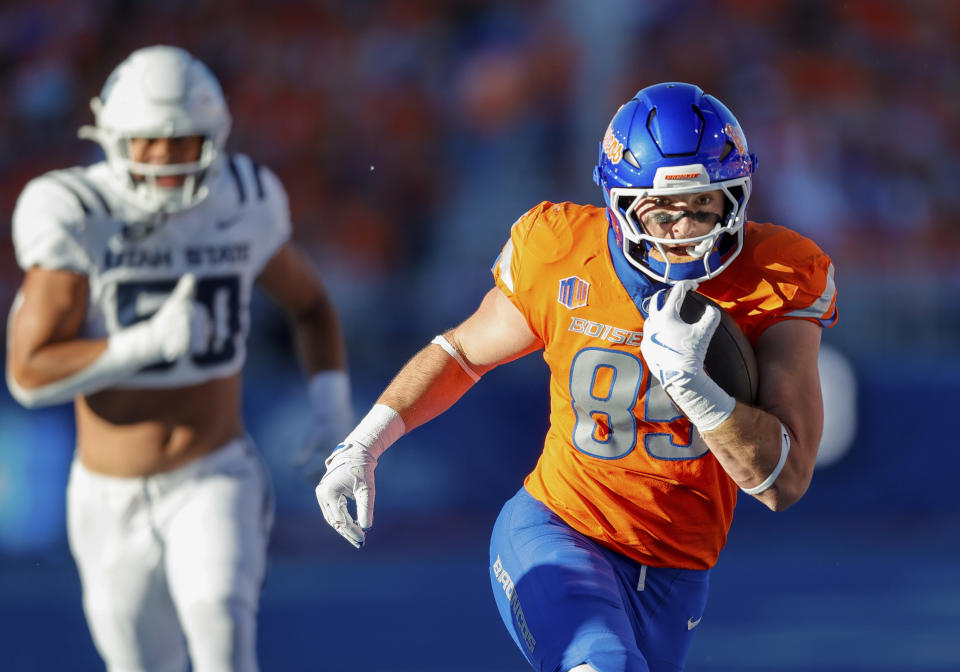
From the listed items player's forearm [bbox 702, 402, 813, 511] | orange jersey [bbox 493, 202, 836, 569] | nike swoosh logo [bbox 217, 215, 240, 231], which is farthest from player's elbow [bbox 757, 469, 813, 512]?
nike swoosh logo [bbox 217, 215, 240, 231]

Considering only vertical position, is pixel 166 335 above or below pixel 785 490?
below

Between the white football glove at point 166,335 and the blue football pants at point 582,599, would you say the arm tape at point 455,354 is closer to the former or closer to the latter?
the blue football pants at point 582,599

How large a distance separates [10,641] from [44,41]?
4.85 metres

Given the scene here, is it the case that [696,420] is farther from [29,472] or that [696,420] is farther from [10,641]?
[29,472]

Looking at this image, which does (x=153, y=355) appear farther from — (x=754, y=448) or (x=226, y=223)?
(x=754, y=448)

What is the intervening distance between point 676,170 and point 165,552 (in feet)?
5.70

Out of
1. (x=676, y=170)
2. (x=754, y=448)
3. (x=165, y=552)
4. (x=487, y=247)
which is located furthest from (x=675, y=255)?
(x=487, y=247)

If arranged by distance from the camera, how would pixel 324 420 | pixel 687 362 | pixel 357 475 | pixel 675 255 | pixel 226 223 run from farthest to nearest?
1. pixel 324 420
2. pixel 226 223
3. pixel 357 475
4. pixel 675 255
5. pixel 687 362

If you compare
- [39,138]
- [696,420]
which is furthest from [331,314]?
[39,138]

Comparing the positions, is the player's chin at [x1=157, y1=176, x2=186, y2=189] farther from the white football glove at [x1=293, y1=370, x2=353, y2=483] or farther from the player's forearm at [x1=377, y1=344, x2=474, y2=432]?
the player's forearm at [x1=377, y1=344, x2=474, y2=432]

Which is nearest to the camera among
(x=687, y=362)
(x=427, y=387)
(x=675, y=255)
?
(x=687, y=362)

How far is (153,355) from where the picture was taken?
134 inches

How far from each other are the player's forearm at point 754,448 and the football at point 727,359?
2.9 inches

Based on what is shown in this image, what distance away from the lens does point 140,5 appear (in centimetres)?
941
